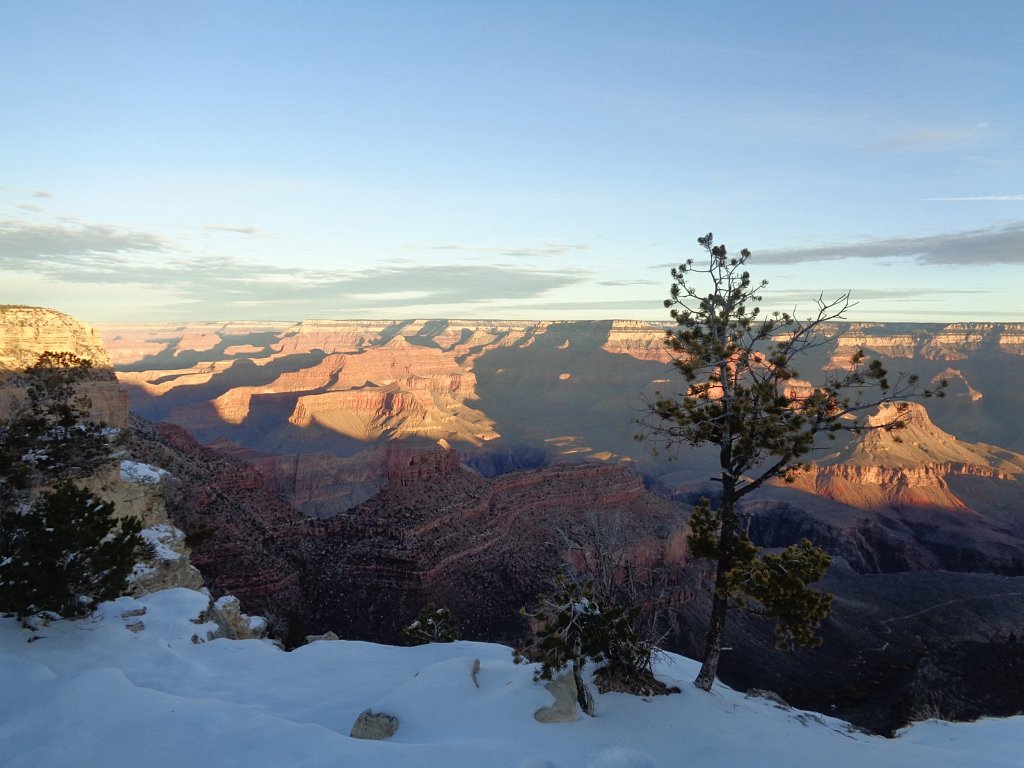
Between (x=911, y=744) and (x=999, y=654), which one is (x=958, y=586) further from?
(x=911, y=744)

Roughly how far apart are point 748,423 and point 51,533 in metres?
16.3

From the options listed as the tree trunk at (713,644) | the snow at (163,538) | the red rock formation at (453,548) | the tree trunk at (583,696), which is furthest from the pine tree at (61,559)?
the red rock formation at (453,548)

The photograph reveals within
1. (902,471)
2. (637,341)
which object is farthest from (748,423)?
(637,341)

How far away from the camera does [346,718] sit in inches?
445

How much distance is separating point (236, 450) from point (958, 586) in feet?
247

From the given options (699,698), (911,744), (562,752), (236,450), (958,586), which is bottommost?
(958,586)

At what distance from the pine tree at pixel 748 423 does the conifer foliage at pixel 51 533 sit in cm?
1388

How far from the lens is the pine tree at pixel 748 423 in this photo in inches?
464

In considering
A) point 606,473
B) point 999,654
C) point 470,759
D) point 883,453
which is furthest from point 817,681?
point 883,453

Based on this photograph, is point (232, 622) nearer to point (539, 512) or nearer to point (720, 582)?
point (720, 582)

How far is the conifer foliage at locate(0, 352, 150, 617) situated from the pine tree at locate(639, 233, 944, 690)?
546 inches

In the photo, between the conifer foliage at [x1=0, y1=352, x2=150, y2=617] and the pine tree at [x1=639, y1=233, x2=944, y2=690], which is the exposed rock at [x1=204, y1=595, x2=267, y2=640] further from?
the pine tree at [x1=639, y1=233, x2=944, y2=690]

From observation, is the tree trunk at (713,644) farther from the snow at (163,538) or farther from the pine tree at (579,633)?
the snow at (163,538)

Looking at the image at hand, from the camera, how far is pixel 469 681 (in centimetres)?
1273
